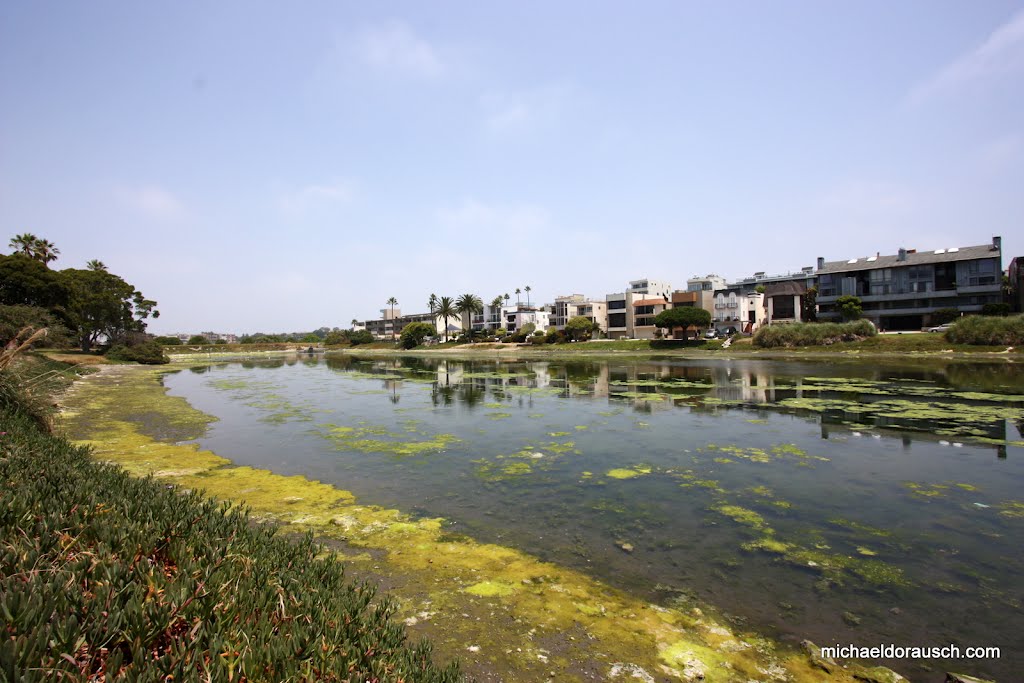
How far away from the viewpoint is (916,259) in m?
74.4

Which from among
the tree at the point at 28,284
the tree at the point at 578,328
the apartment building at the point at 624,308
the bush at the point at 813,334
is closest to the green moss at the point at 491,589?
the tree at the point at 28,284

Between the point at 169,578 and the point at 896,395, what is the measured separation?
103 ft

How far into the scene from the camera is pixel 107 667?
252cm

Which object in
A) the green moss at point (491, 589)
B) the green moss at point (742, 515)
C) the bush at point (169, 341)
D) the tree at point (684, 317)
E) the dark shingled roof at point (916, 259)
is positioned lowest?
the green moss at point (742, 515)

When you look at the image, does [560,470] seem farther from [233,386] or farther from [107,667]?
[233,386]

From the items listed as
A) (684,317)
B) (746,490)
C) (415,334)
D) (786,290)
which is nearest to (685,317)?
(684,317)

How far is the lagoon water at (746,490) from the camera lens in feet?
22.0

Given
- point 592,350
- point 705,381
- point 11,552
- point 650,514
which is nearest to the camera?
point 11,552

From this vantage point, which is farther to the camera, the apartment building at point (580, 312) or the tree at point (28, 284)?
the apartment building at point (580, 312)

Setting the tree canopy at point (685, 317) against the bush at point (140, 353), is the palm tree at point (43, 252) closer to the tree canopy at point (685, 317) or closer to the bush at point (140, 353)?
the bush at point (140, 353)

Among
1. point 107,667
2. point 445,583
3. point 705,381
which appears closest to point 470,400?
point 705,381

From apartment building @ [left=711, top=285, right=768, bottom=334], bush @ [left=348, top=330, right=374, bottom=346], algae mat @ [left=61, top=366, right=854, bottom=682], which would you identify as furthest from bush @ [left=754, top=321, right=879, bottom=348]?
bush @ [left=348, top=330, right=374, bottom=346]

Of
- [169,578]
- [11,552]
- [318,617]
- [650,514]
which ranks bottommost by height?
[650,514]

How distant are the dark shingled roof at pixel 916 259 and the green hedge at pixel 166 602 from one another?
307ft
